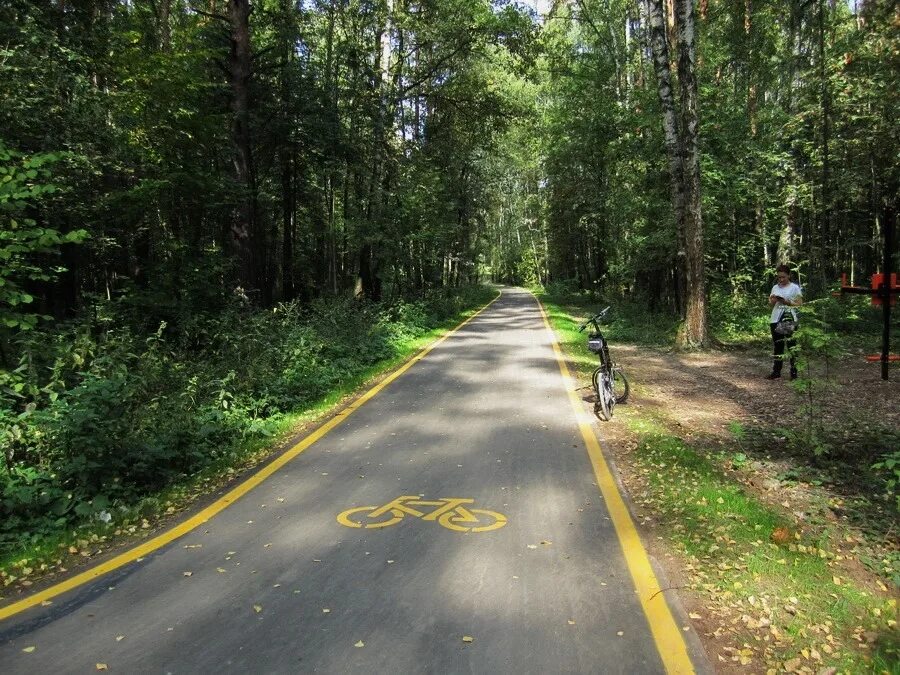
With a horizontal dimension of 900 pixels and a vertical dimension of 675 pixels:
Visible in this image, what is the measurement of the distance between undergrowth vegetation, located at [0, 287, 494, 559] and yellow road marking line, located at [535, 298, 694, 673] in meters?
4.32

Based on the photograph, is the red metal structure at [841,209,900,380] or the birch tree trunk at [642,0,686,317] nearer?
the red metal structure at [841,209,900,380]

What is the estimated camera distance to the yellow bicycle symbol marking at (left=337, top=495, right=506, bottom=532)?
4.86 m

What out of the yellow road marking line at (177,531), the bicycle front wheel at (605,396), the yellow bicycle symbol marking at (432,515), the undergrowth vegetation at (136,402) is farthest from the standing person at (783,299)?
the undergrowth vegetation at (136,402)

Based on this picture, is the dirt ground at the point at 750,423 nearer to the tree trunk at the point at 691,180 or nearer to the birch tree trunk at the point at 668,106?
the tree trunk at the point at 691,180

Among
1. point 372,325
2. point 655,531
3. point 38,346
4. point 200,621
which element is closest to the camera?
point 200,621

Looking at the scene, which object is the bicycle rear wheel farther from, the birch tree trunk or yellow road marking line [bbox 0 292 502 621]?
the birch tree trunk

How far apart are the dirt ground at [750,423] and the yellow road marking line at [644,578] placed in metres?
0.13

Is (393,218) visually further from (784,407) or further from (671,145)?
(784,407)

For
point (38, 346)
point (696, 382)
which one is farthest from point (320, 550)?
point (696, 382)

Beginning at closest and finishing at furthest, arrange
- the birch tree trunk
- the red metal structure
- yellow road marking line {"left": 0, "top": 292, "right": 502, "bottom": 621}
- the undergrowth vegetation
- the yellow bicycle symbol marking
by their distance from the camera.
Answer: yellow road marking line {"left": 0, "top": 292, "right": 502, "bottom": 621}, the yellow bicycle symbol marking, the undergrowth vegetation, the red metal structure, the birch tree trunk

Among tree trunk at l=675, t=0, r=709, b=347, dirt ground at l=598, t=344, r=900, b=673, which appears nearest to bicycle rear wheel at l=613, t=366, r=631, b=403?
dirt ground at l=598, t=344, r=900, b=673

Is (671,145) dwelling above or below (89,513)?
above

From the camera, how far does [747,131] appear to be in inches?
802

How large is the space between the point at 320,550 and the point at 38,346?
632 centimetres
